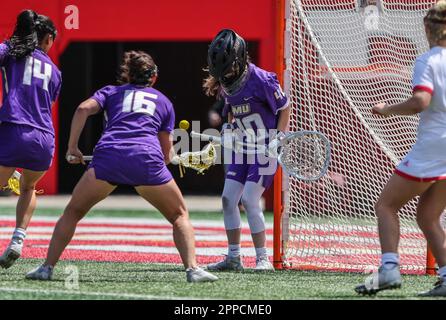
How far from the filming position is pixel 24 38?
7883 millimetres

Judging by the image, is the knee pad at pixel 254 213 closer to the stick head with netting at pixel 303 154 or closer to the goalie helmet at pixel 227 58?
the stick head with netting at pixel 303 154

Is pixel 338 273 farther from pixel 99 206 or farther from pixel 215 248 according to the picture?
pixel 99 206

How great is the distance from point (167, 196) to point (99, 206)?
10710mm

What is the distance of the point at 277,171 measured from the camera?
29.0 ft

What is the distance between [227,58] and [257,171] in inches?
37.0

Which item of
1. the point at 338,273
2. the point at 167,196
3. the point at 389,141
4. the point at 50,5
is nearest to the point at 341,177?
the point at 389,141

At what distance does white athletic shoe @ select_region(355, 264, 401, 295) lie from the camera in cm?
641

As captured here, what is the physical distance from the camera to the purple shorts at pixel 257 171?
8.58 meters

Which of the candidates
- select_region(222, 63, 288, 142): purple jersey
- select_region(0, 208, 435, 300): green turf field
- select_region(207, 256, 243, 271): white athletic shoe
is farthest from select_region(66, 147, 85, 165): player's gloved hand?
select_region(207, 256, 243, 271): white athletic shoe

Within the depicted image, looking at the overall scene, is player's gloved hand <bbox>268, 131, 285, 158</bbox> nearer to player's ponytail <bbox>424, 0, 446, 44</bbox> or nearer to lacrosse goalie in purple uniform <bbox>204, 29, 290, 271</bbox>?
lacrosse goalie in purple uniform <bbox>204, 29, 290, 271</bbox>

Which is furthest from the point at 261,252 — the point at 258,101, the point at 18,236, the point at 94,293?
the point at 94,293

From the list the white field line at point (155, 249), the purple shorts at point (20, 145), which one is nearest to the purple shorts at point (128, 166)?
the purple shorts at point (20, 145)

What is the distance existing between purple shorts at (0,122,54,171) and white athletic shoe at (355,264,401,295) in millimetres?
2649
